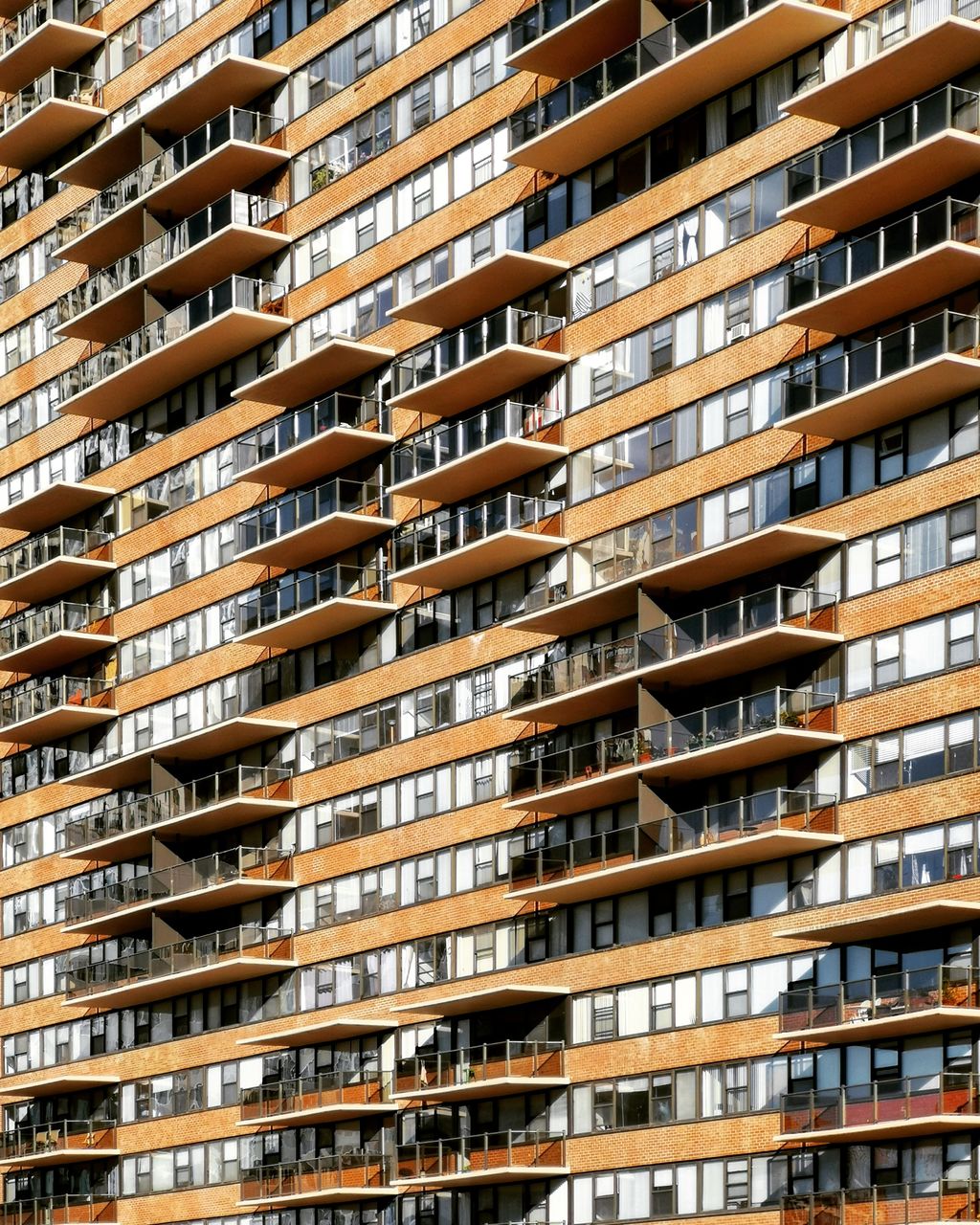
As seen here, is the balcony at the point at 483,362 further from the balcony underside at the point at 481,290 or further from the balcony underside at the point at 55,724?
the balcony underside at the point at 55,724

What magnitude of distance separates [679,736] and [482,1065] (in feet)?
34.3

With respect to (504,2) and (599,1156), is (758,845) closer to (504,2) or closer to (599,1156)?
(599,1156)

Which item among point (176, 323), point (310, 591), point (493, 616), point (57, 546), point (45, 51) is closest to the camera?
point (493, 616)

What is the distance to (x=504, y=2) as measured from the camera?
68.1 metres

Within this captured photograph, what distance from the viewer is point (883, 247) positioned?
53594 mm

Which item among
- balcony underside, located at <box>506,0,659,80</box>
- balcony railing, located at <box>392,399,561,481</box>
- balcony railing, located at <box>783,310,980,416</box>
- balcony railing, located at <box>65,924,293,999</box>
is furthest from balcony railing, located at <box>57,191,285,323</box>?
balcony railing, located at <box>783,310,980,416</box>

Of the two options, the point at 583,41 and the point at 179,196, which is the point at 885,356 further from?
the point at 179,196

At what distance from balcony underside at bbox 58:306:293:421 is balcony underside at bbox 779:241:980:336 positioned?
24.6 m

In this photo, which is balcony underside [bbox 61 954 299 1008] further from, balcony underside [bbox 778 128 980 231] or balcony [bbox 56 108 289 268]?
balcony underside [bbox 778 128 980 231]

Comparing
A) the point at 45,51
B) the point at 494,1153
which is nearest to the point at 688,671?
the point at 494,1153

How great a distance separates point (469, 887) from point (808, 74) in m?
22.5

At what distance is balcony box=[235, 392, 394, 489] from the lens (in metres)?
70.8

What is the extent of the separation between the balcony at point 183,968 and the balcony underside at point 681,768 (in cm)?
1239

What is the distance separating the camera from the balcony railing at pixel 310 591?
7144 centimetres
